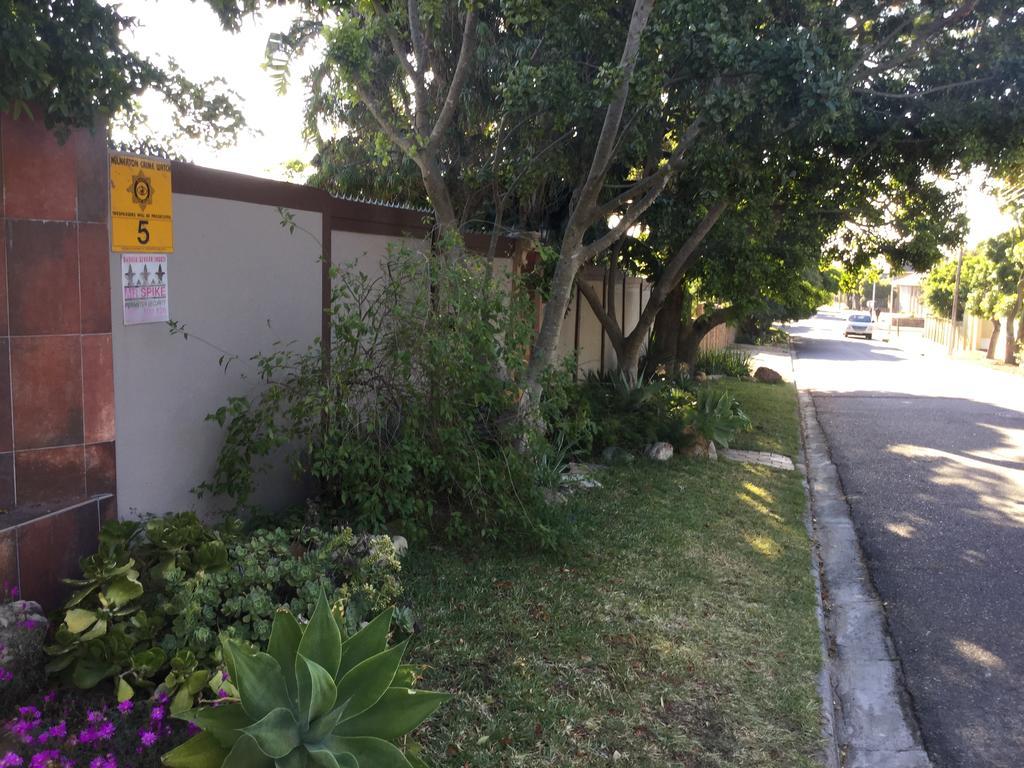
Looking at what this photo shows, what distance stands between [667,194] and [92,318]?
27.9 feet

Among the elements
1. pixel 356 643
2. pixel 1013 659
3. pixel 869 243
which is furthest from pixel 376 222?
pixel 869 243

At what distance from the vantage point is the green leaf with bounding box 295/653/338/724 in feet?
9.57

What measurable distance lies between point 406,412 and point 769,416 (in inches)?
432

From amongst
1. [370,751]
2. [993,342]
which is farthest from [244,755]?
[993,342]

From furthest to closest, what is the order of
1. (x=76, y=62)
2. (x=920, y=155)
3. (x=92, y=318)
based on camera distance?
(x=920, y=155)
(x=92, y=318)
(x=76, y=62)

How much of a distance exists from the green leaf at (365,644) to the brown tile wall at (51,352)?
1.70 m

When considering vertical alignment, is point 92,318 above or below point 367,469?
above

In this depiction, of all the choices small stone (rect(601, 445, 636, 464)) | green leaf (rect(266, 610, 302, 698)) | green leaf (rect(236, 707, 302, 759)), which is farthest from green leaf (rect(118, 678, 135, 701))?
small stone (rect(601, 445, 636, 464))

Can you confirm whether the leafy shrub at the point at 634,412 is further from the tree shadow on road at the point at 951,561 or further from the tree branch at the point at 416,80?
the tree branch at the point at 416,80

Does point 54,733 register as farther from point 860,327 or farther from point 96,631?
point 860,327

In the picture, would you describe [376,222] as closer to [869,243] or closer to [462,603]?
[462,603]

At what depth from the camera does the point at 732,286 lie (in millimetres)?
14188

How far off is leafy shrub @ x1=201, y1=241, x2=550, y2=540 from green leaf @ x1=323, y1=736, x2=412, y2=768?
101 inches

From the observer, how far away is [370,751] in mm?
2967
